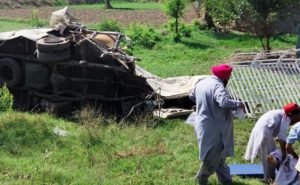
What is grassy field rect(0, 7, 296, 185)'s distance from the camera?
8000 mm

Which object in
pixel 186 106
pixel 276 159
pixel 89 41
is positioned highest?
pixel 89 41

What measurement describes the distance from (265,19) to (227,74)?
12321 millimetres

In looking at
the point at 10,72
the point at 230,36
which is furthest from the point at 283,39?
the point at 10,72

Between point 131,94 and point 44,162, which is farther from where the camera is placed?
point 131,94

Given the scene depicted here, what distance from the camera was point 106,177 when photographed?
813 cm

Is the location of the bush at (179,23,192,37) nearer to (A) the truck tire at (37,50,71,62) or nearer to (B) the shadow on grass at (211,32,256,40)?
(B) the shadow on grass at (211,32,256,40)

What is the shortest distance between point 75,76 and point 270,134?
18.3ft

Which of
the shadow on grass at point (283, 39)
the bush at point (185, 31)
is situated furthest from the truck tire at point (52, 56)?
the shadow on grass at point (283, 39)

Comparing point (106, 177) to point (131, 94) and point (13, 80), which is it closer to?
point (131, 94)

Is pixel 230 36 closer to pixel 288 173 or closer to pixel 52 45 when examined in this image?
pixel 52 45

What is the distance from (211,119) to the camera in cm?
725

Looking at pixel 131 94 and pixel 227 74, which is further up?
pixel 227 74

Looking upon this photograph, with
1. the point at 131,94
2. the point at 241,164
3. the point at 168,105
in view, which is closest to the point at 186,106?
the point at 168,105

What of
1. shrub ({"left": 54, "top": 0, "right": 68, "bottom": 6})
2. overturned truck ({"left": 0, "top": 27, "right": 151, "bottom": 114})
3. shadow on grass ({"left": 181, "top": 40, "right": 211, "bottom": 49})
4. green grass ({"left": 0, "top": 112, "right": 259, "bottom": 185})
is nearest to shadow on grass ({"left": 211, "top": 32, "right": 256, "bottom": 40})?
shadow on grass ({"left": 181, "top": 40, "right": 211, "bottom": 49})
